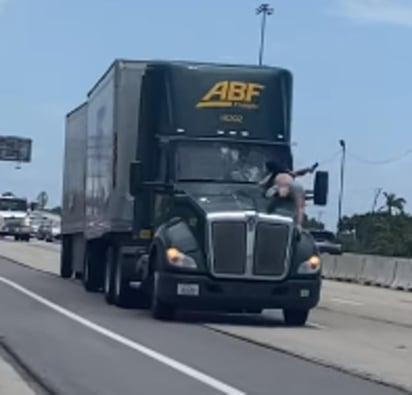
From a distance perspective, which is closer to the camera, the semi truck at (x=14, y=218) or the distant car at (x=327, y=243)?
the distant car at (x=327, y=243)

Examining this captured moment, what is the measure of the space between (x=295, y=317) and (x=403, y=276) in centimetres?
2219

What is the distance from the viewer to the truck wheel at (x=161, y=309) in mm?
23234

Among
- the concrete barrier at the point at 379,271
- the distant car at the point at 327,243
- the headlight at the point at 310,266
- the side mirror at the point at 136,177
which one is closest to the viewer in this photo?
the headlight at the point at 310,266

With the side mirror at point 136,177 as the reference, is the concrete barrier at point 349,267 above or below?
below

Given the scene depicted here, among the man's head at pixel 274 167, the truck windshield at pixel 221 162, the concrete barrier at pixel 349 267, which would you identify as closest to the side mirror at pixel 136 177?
the truck windshield at pixel 221 162

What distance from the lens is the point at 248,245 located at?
2264 cm

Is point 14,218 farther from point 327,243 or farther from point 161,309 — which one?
point 161,309

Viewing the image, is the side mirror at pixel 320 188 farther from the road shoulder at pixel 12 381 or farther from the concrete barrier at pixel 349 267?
the concrete barrier at pixel 349 267

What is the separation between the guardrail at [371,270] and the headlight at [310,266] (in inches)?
848

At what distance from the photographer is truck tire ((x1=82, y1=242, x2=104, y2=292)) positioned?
30.9 m

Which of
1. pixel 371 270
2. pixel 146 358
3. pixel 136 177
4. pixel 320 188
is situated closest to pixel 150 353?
pixel 146 358

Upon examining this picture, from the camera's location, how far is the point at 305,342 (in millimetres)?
20266

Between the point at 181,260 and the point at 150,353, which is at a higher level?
the point at 181,260

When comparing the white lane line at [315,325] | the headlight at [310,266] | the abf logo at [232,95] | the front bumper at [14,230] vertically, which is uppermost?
the abf logo at [232,95]
